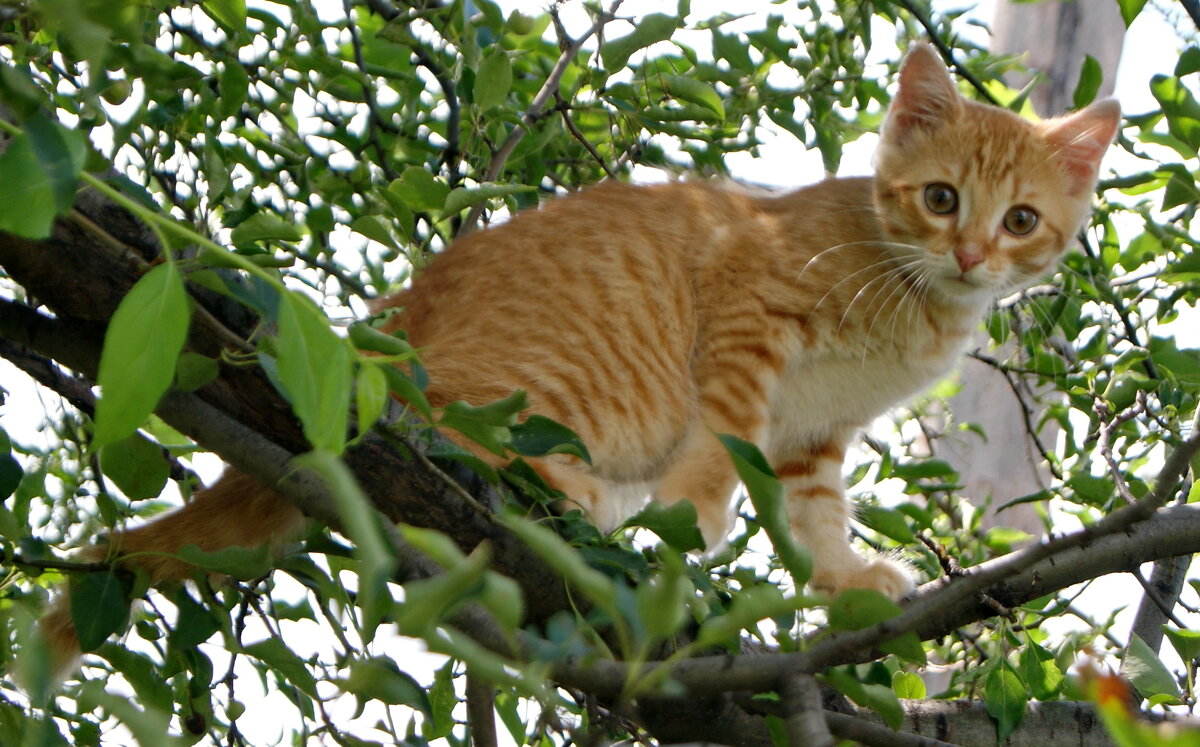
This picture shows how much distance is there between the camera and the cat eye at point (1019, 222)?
3.26 m

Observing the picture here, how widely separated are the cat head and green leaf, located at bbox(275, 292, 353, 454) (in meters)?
2.55

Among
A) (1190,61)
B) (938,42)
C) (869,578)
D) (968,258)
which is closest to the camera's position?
(1190,61)

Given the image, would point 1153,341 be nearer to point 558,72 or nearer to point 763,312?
point 763,312

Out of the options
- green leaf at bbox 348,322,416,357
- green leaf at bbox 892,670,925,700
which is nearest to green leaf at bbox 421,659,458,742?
green leaf at bbox 892,670,925,700

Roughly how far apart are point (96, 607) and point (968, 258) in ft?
7.63

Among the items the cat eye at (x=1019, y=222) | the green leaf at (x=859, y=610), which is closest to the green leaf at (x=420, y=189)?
the green leaf at (x=859, y=610)

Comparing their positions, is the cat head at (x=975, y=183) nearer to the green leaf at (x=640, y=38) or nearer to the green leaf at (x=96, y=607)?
the green leaf at (x=640, y=38)

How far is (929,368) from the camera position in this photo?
3303mm

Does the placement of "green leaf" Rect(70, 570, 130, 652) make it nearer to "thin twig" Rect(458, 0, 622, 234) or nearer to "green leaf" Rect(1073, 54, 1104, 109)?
"thin twig" Rect(458, 0, 622, 234)

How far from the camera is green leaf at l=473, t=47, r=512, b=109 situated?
2.32 m

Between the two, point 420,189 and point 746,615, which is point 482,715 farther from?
point 746,615

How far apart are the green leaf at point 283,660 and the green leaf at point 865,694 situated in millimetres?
749

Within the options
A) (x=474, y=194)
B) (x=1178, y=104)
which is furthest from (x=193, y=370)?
(x=1178, y=104)

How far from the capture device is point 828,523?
3205 millimetres
